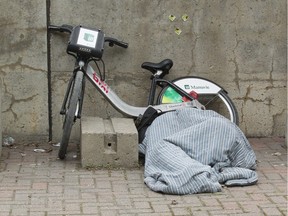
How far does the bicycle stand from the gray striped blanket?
492mm

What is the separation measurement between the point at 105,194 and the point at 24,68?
2.09 meters

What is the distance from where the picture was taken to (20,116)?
6.78 m

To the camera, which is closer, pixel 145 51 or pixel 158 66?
pixel 158 66

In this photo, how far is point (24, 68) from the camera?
263 inches

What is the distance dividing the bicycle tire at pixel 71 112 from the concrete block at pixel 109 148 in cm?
15

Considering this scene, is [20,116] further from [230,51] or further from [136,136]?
[230,51]

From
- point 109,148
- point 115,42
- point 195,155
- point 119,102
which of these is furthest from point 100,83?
point 195,155

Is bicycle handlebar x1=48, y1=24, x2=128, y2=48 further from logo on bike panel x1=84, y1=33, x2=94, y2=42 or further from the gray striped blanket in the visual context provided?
the gray striped blanket

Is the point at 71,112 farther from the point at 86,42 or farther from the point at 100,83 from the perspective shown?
the point at 86,42

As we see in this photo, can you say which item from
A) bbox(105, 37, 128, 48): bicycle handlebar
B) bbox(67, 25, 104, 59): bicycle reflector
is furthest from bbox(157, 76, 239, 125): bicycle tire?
bbox(67, 25, 104, 59): bicycle reflector

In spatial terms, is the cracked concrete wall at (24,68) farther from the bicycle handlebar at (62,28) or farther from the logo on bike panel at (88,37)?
the logo on bike panel at (88,37)

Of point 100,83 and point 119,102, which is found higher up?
point 100,83

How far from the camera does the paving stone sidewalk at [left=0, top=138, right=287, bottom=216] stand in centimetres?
492

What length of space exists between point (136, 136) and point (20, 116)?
1579 mm
